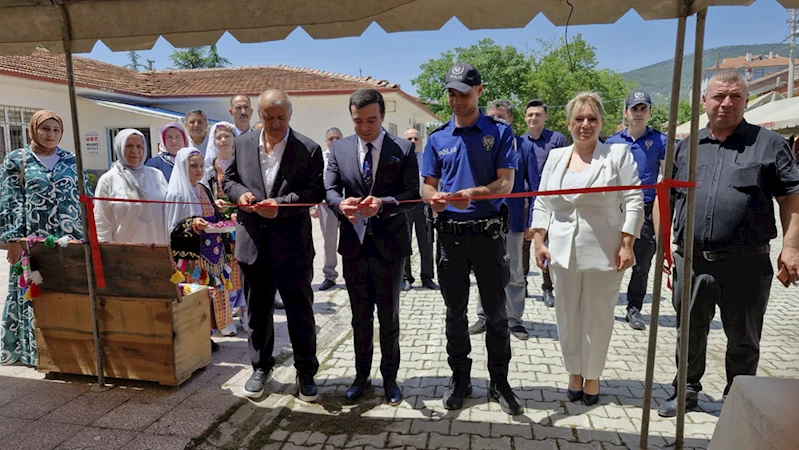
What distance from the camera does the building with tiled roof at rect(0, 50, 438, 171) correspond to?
13.0 meters

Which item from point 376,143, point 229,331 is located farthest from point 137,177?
point 376,143

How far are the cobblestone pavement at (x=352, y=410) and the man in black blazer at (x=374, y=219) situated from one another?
0.36 metres

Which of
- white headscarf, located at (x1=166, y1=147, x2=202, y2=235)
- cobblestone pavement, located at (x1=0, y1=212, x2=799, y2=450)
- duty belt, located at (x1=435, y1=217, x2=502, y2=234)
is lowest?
cobblestone pavement, located at (x1=0, y1=212, x2=799, y2=450)

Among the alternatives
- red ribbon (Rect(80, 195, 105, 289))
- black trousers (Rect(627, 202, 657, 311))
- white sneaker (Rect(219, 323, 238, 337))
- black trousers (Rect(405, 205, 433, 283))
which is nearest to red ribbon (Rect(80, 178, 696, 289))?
red ribbon (Rect(80, 195, 105, 289))

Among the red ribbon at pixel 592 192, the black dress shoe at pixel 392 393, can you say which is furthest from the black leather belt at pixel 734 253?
the black dress shoe at pixel 392 393

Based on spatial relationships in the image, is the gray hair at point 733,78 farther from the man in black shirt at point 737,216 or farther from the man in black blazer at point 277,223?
the man in black blazer at point 277,223

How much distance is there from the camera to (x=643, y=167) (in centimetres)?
521

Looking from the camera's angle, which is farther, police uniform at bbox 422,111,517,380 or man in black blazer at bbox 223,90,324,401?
man in black blazer at bbox 223,90,324,401

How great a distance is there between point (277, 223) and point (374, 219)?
0.67m

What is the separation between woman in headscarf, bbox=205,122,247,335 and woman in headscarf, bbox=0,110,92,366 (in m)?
1.19

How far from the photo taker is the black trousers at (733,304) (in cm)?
310

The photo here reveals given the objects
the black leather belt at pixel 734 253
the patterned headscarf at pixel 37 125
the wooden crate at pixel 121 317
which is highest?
the patterned headscarf at pixel 37 125

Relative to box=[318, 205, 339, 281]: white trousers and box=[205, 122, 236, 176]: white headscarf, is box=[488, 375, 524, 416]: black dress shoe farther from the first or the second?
box=[318, 205, 339, 281]: white trousers

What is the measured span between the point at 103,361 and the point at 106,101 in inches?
589
